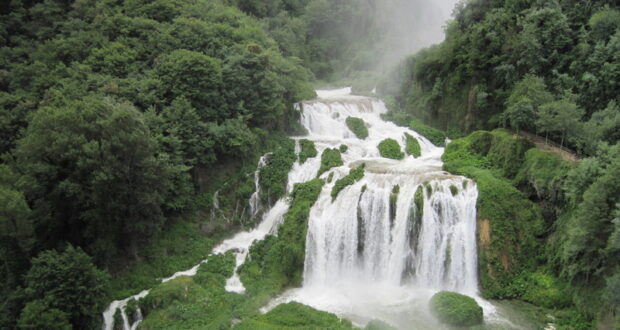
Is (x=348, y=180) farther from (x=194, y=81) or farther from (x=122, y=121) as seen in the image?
(x=122, y=121)

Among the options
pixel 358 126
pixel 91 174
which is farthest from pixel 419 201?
pixel 91 174

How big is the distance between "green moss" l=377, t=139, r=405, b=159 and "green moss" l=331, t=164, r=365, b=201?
18.4 ft

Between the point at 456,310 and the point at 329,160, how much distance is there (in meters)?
12.9

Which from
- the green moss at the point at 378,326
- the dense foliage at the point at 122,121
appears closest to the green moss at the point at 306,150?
the dense foliage at the point at 122,121

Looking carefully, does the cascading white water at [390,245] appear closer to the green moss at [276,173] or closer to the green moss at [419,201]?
the green moss at [419,201]

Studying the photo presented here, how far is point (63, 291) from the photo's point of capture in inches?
639

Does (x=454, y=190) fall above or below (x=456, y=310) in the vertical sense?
above

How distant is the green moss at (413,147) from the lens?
2889 cm

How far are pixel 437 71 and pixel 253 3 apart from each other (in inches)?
1162

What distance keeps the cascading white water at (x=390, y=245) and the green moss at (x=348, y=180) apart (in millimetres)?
A: 285

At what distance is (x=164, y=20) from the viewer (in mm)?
35250

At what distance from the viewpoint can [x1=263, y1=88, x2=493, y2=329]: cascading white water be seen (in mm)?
19841

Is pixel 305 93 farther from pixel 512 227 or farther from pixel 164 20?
pixel 512 227

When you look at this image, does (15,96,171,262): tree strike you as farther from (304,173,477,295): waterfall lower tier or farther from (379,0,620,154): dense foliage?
(379,0,620,154): dense foliage
